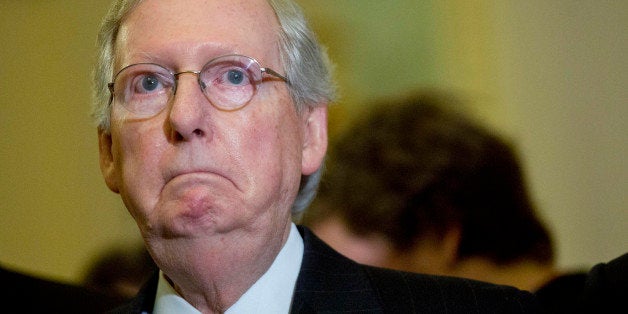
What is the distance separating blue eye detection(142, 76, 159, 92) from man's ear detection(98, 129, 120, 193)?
0.22m

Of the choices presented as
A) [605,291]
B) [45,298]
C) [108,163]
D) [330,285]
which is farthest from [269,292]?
[45,298]

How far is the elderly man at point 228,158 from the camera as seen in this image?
5.93 feet

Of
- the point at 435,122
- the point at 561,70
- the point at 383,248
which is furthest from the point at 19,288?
the point at 561,70

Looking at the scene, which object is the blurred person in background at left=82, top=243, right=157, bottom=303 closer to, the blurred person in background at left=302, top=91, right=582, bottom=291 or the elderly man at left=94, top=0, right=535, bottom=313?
the blurred person in background at left=302, top=91, right=582, bottom=291

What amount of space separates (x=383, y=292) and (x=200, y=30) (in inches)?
26.0

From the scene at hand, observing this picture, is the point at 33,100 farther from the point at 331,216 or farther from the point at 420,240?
the point at 420,240

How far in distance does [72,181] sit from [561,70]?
69.8 inches

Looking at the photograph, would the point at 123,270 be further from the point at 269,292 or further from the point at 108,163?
the point at 269,292

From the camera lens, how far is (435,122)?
2859 millimetres

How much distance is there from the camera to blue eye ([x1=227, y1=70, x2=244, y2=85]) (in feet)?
6.13

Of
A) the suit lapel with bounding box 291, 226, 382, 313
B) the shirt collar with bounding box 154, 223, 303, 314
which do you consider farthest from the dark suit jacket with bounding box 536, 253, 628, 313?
the shirt collar with bounding box 154, 223, 303, 314

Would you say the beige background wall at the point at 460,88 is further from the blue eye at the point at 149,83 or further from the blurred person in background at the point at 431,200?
the blue eye at the point at 149,83

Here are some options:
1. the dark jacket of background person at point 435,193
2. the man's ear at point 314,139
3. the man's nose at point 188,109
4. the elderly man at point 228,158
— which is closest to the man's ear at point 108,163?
the elderly man at point 228,158

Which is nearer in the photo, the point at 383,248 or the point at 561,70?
the point at 561,70
